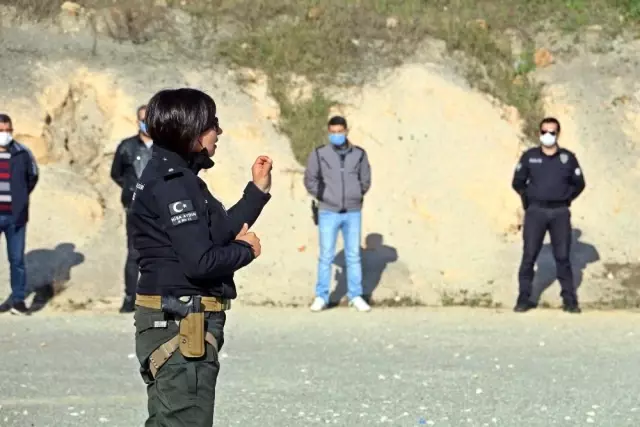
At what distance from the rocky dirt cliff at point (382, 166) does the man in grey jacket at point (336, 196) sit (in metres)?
1.12

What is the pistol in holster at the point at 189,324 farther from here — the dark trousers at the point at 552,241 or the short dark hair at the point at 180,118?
the dark trousers at the point at 552,241

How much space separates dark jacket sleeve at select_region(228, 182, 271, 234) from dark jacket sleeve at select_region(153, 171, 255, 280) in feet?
1.00

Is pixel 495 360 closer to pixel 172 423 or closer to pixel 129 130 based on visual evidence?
pixel 172 423

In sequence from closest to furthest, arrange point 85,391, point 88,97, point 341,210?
point 85,391, point 341,210, point 88,97

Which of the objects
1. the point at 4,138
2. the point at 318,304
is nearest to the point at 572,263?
the point at 318,304

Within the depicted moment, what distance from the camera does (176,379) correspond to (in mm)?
4277

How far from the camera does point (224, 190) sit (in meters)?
16.6

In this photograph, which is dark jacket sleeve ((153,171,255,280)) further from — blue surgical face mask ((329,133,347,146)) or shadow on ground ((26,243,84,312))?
shadow on ground ((26,243,84,312))

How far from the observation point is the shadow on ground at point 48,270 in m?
13.2

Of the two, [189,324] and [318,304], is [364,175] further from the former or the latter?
[189,324]

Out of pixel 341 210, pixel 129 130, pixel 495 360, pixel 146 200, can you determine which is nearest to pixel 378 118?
pixel 129 130

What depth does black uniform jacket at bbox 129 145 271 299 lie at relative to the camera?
4156 mm

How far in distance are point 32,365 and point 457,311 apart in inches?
203

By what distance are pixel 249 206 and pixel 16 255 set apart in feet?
26.3
